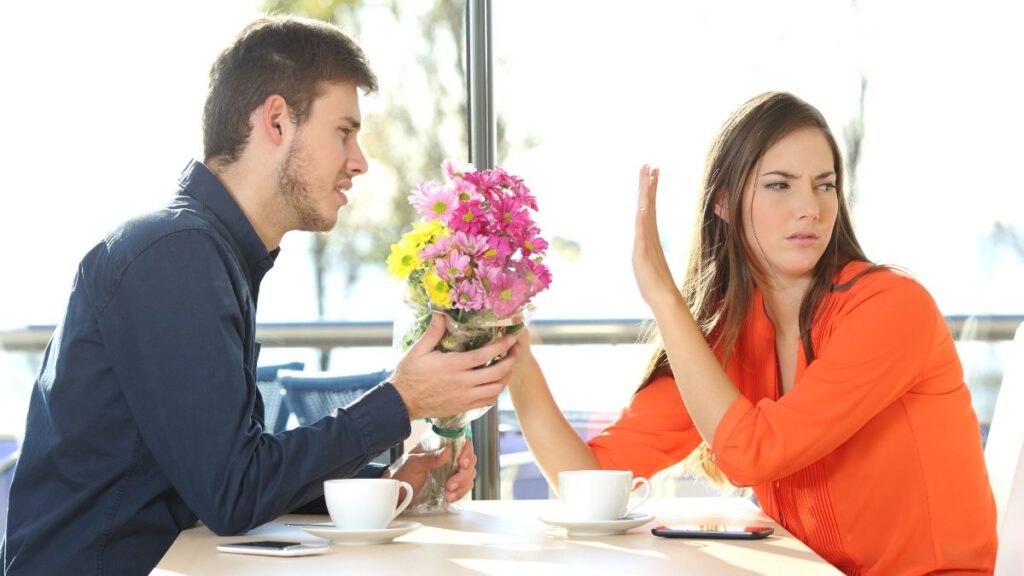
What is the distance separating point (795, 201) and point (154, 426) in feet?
3.50

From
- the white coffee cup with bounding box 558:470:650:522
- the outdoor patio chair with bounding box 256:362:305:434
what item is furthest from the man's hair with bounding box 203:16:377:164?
the outdoor patio chair with bounding box 256:362:305:434

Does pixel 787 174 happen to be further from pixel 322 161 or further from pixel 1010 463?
pixel 322 161

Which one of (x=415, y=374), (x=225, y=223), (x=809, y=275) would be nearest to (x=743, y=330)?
(x=809, y=275)

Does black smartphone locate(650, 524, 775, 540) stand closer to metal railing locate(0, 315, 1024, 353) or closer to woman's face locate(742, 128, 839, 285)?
woman's face locate(742, 128, 839, 285)

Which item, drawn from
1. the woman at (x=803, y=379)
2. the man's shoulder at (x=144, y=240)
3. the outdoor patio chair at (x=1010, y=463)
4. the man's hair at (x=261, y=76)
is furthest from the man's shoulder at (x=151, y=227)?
the outdoor patio chair at (x=1010, y=463)

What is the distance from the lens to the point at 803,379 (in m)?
1.77

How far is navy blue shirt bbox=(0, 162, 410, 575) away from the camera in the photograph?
1.43 metres

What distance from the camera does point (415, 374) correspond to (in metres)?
1.51

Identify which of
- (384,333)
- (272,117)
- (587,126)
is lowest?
(384,333)

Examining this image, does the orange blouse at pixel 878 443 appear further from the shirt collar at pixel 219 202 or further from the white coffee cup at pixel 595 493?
the shirt collar at pixel 219 202

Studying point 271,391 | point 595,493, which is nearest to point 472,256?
point 595,493

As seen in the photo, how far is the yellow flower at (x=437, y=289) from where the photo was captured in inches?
58.2

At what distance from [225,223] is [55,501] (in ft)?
1.52

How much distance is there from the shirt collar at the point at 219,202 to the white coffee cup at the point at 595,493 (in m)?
0.60
